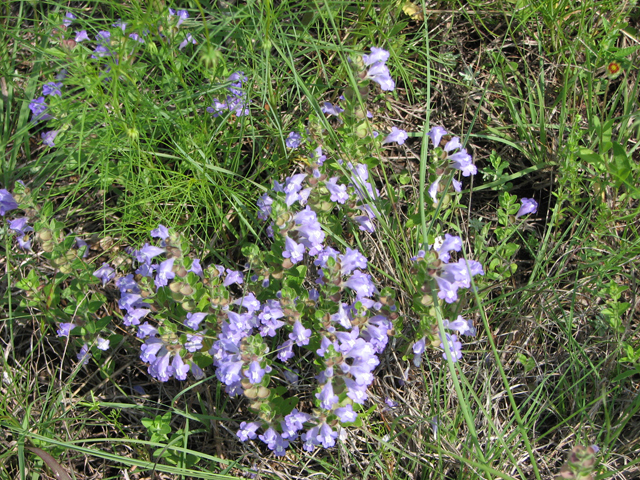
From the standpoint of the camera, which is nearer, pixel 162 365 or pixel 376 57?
pixel 162 365

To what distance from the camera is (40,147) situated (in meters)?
3.77

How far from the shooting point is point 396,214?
303 cm

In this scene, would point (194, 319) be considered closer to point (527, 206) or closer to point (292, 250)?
point (292, 250)

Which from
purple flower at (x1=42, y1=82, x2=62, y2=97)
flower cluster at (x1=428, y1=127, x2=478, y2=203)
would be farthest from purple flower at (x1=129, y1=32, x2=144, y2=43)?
flower cluster at (x1=428, y1=127, x2=478, y2=203)

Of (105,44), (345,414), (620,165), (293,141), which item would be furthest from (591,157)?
(105,44)

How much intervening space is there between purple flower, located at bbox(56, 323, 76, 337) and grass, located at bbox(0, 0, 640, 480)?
12 cm

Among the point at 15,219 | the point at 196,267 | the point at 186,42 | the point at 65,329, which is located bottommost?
the point at 65,329

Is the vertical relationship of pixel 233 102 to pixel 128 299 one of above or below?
above

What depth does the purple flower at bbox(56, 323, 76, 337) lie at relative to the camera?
2.89 meters

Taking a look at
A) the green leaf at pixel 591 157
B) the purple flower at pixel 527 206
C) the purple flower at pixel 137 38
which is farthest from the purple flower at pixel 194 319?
the green leaf at pixel 591 157

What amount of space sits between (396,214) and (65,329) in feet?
6.41

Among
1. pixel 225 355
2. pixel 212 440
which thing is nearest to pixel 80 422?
pixel 212 440

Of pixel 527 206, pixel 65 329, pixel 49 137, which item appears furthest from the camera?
pixel 49 137

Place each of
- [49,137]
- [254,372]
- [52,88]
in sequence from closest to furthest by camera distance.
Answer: [254,372]
[52,88]
[49,137]
